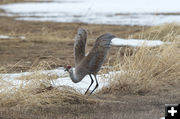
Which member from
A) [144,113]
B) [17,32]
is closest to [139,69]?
[144,113]

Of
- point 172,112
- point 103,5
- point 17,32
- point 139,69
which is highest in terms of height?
point 172,112

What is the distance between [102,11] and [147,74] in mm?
20533

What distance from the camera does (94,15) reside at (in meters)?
26.1

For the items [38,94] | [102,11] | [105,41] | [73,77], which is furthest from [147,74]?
[102,11]

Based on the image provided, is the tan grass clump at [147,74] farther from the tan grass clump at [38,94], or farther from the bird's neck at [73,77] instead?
the bird's neck at [73,77]

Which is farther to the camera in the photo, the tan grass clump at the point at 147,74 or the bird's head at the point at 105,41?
the tan grass clump at the point at 147,74

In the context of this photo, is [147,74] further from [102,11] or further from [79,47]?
[102,11]

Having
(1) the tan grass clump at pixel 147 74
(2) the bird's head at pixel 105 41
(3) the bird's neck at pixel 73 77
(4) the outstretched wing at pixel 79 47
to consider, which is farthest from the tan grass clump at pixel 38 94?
(1) the tan grass clump at pixel 147 74

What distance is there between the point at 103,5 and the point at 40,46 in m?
18.0

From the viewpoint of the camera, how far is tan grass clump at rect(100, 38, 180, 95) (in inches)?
310

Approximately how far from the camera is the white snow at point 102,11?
23.2 meters

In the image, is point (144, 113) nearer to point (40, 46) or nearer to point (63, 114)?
point (63, 114)

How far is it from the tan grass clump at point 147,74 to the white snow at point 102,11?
12404 mm

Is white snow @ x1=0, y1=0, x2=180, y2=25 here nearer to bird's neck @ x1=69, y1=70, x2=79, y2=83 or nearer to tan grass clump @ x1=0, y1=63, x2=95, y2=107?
tan grass clump @ x1=0, y1=63, x2=95, y2=107
